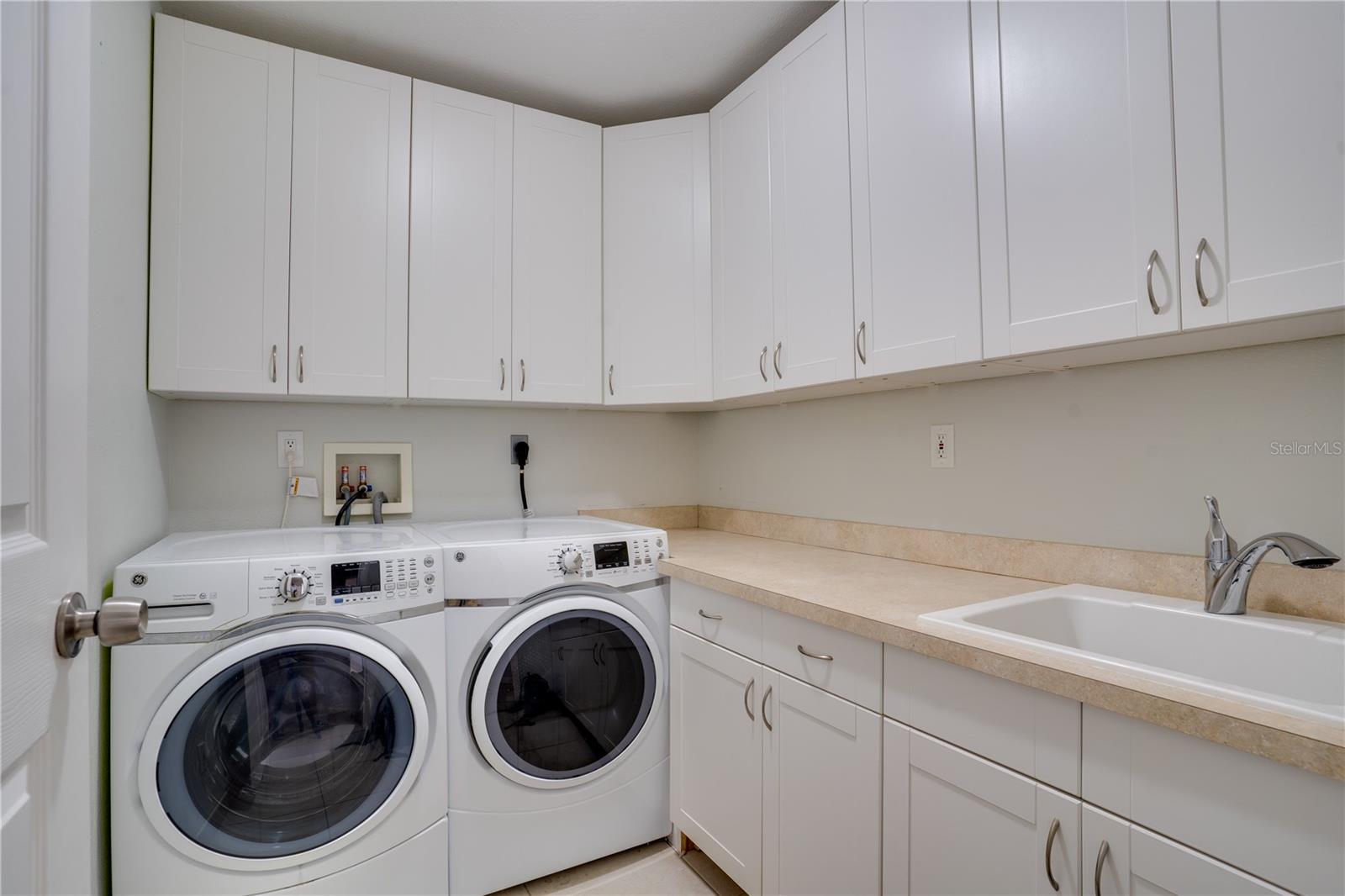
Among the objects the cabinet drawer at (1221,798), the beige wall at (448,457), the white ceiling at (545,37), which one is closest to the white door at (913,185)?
the white ceiling at (545,37)

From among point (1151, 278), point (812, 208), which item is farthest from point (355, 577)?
point (1151, 278)

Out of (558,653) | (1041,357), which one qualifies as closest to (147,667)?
(558,653)

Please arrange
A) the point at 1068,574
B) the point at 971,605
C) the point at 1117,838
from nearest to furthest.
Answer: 1. the point at 1117,838
2. the point at 971,605
3. the point at 1068,574

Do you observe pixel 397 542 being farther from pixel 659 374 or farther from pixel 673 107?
pixel 673 107

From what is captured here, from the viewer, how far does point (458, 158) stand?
211cm

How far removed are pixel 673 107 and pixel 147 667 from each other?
2387mm

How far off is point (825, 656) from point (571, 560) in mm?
773

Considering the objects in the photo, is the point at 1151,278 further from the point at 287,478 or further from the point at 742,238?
the point at 287,478

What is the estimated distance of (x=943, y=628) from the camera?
1.14 m

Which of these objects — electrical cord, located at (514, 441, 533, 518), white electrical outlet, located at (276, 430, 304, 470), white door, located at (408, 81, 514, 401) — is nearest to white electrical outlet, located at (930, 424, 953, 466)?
white door, located at (408, 81, 514, 401)

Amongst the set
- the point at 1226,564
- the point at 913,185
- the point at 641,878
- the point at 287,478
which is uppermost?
the point at 913,185

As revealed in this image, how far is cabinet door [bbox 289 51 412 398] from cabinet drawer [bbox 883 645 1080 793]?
5.40 feet

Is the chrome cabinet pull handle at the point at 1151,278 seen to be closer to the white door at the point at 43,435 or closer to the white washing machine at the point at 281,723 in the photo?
the white door at the point at 43,435

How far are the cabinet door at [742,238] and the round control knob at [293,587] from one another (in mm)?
1341
